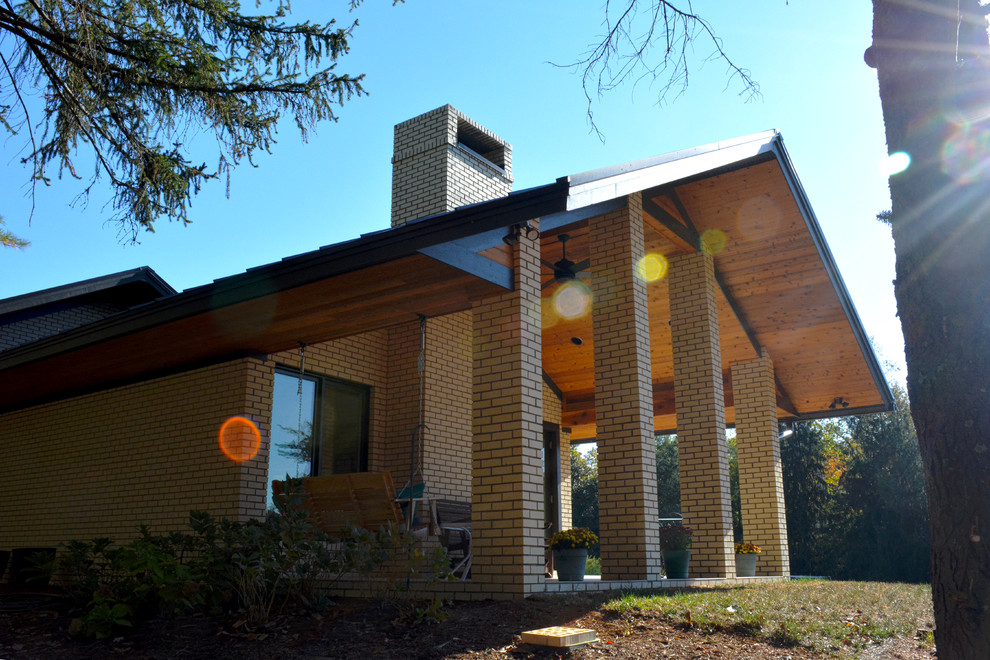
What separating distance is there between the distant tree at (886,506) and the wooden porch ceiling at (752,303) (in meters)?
8.42

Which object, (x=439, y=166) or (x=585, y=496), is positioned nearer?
(x=439, y=166)

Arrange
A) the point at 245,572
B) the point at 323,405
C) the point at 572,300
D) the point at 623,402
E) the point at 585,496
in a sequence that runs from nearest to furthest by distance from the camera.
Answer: the point at 245,572, the point at 623,402, the point at 323,405, the point at 572,300, the point at 585,496

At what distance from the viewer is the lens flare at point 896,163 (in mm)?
3385

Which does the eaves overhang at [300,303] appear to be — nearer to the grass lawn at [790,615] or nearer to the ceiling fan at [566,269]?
the ceiling fan at [566,269]

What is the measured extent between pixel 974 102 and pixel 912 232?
2.01 feet

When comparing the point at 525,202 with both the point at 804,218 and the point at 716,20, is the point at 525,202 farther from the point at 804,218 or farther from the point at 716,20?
the point at 804,218

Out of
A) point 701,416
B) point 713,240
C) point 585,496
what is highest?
point 713,240

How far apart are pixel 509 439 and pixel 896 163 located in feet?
10.8

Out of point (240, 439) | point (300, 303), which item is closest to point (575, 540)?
point (300, 303)

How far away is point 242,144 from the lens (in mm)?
6855

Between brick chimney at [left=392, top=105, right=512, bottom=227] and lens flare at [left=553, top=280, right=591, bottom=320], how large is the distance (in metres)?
2.57

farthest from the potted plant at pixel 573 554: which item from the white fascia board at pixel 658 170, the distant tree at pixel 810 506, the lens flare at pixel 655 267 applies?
the distant tree at pixel 810 506

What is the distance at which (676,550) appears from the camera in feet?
26.1

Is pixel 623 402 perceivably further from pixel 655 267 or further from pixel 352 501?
pixel 655 267
